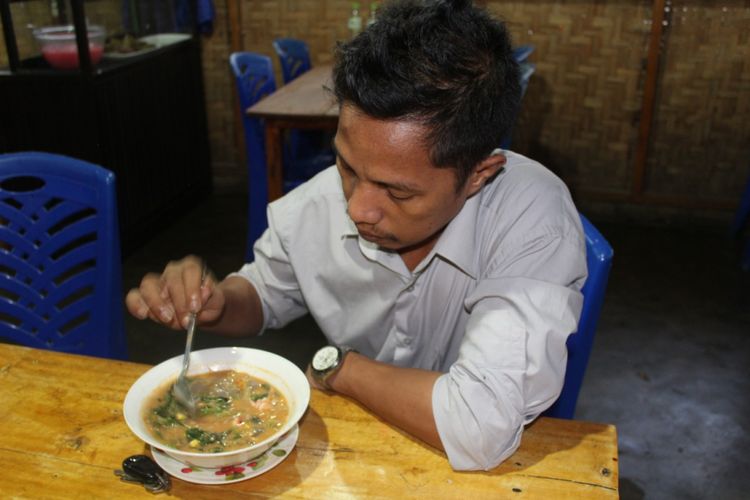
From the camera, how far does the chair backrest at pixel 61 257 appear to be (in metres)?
1.72

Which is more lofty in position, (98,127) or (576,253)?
(576,253)

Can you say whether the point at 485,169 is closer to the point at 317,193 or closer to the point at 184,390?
the point at 317,193

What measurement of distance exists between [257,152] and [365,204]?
8.30 ft

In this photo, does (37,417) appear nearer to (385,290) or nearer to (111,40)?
(385,290)

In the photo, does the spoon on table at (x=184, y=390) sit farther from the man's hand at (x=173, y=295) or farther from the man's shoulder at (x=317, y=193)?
the man's shoulder at (x=317, y=193)

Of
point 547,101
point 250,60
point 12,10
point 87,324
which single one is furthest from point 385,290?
point 547,101

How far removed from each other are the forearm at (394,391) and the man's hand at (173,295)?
0.99ft

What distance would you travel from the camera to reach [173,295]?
1.31 meters

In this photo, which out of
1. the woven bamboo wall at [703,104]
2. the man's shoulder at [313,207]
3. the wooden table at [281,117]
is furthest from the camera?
the woven bamboo wall at [703,104]

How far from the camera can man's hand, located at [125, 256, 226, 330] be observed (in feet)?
4.32

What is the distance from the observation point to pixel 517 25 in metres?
4.45

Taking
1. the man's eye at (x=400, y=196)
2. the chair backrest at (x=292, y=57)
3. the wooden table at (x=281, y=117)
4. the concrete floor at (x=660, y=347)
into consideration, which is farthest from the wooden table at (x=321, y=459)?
the chair backrest at (x=292, y=57)

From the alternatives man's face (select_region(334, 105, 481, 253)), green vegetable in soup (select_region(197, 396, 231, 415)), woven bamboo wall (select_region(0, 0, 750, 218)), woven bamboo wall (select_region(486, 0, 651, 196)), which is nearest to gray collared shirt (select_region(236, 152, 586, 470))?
man's face (select_region(334, 105, 481, 253))

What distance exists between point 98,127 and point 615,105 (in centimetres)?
307
